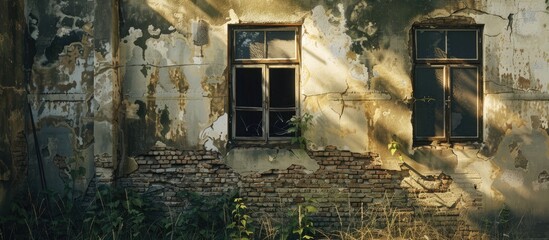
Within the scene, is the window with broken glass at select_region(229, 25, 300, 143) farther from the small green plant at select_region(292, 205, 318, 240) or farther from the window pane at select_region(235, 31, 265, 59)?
the small green plant at select_region(292, 205, 318, 240)

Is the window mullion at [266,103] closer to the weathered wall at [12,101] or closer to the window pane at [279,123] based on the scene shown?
the window pane at [279,123]

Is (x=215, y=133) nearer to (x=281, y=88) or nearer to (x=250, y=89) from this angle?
(x=250, y=89)

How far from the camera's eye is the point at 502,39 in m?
6.48

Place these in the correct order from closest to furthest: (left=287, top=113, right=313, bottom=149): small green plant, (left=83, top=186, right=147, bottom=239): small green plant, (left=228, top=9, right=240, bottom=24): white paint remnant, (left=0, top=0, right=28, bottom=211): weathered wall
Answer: (left=83, top=186, right=147, bottom=239): small green plant < (left=0, top=0, right=28, bottom=211): weathered wall < (left=287, top=113, right=313, bottom=149): small green plant < (left=228, top=9, right=240, bottom=24): white paint remnant

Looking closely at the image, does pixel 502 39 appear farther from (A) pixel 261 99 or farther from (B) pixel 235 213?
(B) pixel 235 213

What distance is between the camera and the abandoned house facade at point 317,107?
21.2ft

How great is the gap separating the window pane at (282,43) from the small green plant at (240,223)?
1.71m

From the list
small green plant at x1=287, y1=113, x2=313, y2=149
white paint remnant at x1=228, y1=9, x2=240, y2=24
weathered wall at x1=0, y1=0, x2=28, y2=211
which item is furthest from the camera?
white paint remnant at x1=228, y1=9, x2=240, y2=24

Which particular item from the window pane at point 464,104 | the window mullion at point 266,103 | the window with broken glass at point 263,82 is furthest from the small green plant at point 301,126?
the window pane at point 464,104

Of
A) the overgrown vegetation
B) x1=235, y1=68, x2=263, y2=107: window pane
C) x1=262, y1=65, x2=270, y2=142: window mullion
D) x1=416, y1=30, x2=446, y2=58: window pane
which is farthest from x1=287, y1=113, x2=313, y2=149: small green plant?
x1=416, y1=30, x2=446, y2=58: window pane

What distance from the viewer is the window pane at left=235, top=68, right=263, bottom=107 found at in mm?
6574

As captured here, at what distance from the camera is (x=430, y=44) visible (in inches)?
258

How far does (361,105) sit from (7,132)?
384 cm

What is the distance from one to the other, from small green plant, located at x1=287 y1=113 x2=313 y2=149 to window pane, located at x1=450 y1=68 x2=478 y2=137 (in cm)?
165
